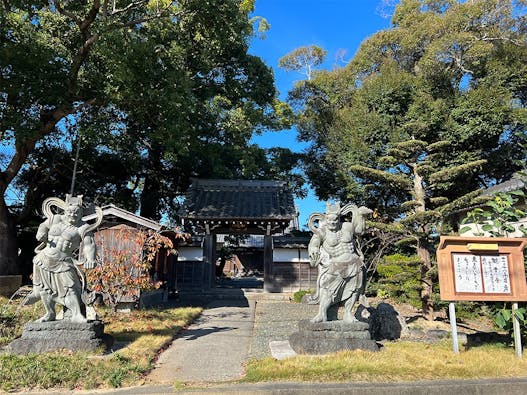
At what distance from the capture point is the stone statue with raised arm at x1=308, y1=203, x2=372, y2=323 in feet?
21.7

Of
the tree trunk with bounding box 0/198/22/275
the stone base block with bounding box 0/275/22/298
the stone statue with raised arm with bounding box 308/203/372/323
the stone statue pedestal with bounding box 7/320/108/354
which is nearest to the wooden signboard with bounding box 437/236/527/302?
the stone statue with raised arm with bounding box 308/203/372/323

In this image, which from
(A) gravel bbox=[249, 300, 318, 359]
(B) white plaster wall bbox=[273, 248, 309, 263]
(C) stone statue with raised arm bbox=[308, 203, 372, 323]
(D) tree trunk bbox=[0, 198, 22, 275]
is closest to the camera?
(C) stone statue with raised arm bbox=[308, 203, 372, 323]

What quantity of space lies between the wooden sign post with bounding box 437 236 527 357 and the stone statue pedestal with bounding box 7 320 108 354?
5966mm

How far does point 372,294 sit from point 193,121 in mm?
10105

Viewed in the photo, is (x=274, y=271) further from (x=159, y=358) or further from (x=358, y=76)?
(x=358, y=76)

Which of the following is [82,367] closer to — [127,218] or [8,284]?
[127,218]

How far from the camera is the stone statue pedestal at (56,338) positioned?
6020mm

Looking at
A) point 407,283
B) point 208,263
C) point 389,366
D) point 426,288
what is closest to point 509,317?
point 389,366

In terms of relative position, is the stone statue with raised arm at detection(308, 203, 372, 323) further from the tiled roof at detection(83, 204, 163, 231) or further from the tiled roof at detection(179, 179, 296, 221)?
the tiled roof at detection(179, 179, 296, 221)

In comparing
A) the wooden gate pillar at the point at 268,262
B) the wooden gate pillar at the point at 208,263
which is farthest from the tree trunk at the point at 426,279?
the wooden gate pillar at the point at 208,263

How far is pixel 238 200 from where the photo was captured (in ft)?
58.0

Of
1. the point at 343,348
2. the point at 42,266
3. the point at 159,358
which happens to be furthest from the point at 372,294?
the point at 42,266

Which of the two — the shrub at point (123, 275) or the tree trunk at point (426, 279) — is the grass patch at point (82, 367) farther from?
the tree trunk at point (426, 279)

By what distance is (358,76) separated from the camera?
22.1 metres
